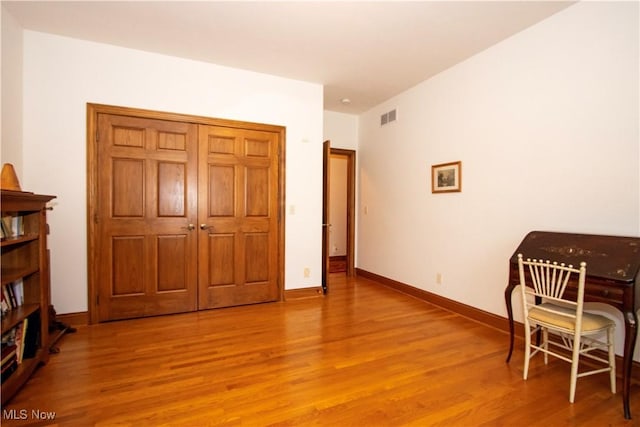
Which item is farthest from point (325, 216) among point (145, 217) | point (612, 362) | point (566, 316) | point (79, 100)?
point (612, 362)

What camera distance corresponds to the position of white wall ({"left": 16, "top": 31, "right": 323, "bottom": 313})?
291 centimetres

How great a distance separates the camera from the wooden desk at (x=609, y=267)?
1.80 meters

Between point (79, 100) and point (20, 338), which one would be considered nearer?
point (20, 338)

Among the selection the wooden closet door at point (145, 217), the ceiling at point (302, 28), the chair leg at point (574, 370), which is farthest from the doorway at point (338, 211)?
the chair leg at point (574, 370)

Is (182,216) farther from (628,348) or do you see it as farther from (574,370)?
(628,348)

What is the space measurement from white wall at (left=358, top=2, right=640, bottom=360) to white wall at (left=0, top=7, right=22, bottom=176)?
4238mm

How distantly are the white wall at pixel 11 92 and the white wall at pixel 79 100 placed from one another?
0.08 m

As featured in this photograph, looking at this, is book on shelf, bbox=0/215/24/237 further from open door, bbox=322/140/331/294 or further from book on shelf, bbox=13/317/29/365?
open door, bbox=322/140/331/294

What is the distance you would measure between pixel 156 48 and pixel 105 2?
745 mm

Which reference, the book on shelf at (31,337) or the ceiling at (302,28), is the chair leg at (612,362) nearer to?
the ceiling at (302,28)

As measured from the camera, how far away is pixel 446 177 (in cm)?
369

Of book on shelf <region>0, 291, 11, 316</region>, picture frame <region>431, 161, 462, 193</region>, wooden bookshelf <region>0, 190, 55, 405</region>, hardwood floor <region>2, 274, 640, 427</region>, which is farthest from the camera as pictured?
picture frame <region>431, 161, 462, 193</region>

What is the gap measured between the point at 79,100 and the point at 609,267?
459 centimetres

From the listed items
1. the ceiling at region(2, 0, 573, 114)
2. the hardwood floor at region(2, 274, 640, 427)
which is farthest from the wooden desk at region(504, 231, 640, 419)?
the ceiling at region(2, 0, 573, 114)
